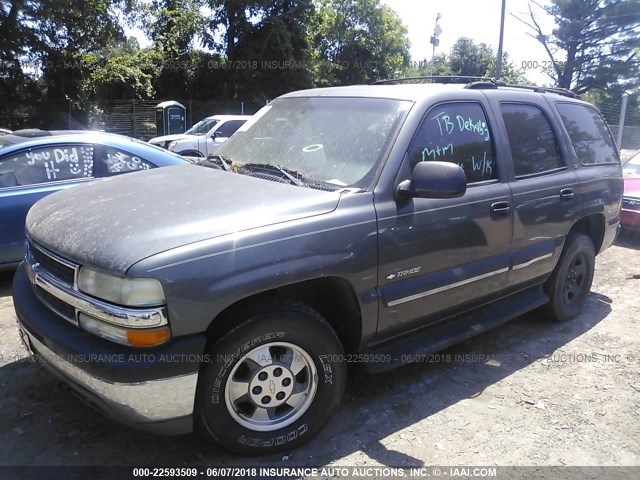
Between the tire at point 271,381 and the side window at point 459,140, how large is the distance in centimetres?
119

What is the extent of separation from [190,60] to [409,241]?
26861 mm

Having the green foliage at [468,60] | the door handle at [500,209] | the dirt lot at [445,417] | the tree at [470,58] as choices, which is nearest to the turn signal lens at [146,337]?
the dirt lot at [445,417]

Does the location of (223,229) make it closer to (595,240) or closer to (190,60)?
(595,240)

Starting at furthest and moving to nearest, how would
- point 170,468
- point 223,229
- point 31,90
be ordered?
1. point 31,90
2. point 170,468
3. point 223,229

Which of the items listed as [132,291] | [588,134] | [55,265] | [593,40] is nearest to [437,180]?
[132,291]

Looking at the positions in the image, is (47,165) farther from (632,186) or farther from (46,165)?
(632,186)

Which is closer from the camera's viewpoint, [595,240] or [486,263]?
[486,263]

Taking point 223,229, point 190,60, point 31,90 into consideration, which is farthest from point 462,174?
point 190,60

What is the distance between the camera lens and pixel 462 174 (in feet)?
9.44

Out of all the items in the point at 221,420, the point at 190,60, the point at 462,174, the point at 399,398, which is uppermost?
the point at 190,60

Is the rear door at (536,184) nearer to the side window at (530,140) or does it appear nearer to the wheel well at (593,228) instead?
the side window at (530,140)

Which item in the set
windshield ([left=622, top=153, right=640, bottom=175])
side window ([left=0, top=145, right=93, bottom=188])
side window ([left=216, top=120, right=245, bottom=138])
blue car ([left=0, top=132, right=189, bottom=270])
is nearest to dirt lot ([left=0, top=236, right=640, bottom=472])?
blue car ([left=0, top=132, right=189, bottom=270])

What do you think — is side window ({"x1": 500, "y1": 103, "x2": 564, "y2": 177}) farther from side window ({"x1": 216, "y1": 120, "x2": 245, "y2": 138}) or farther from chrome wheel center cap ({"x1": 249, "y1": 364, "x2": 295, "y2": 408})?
side window ({"x1": 216, "y1": 120, "x2": 245, "y2": 138})

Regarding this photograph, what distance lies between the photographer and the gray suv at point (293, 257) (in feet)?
7.57
